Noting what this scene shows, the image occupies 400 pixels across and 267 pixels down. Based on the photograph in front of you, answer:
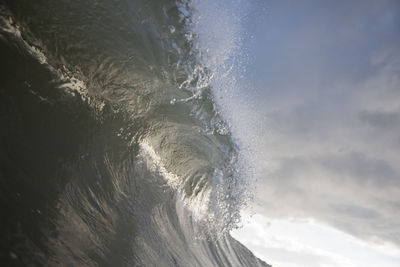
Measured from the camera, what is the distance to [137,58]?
283cm

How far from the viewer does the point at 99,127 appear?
2562 mm

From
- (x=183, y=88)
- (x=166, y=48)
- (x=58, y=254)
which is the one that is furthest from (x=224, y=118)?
(x=58, y=254)

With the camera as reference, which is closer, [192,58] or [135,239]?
[135,239]

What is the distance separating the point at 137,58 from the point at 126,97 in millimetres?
505

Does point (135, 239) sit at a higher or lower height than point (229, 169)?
lower

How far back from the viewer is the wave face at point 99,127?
1473 millimetres

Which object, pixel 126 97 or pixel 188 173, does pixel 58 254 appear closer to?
pixel 126 97

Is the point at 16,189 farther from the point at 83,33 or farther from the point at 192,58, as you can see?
the point at 192,58

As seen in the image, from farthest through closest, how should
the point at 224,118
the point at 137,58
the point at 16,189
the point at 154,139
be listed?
1. the point at 224,118
2. the point at 154,139
3. the point at 137,58
4. the point at 16,189

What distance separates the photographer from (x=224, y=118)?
184 inches

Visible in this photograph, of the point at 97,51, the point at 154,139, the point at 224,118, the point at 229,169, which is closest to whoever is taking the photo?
the point at 97,51

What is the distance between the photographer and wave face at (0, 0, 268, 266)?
1.47m

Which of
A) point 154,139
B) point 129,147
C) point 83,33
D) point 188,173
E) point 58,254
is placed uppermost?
point 188,173

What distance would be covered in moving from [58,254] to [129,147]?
1.91 m
